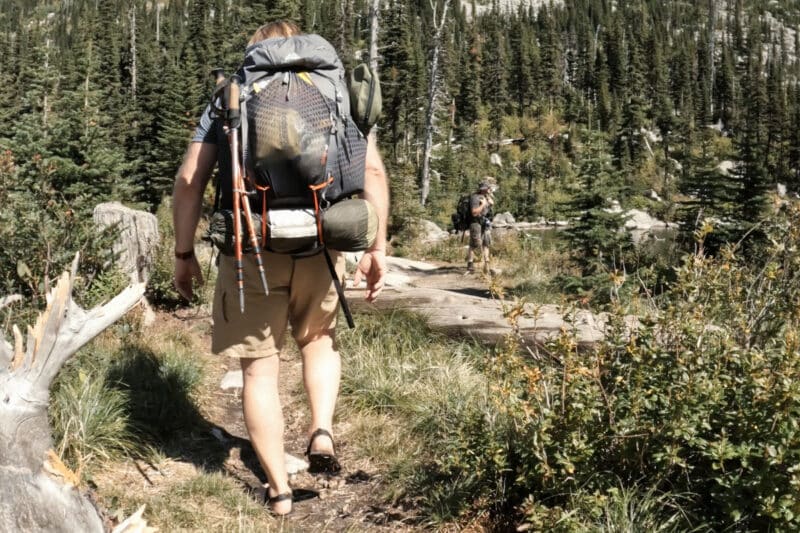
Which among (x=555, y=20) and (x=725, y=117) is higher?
(x=555, y=20)

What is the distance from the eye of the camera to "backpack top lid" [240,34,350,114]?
265cm

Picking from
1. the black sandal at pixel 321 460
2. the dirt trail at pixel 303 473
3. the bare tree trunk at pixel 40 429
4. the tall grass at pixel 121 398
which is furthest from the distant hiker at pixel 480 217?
the bare tree trunk at pixel 40 429

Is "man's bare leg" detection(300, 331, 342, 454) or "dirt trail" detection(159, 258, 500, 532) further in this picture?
"man's bare leg" detection(300, 331, 342, 454)

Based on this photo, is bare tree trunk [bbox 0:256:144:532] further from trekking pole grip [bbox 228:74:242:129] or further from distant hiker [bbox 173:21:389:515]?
trekking pole grip [bbox 228:74:242:129]

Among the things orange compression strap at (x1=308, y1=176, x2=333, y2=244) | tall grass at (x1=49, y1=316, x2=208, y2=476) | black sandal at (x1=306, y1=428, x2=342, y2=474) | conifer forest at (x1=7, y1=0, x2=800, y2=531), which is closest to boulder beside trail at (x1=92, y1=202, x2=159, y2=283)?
conifer forest at (x1=7, y1=0, x2=800, y2=531)

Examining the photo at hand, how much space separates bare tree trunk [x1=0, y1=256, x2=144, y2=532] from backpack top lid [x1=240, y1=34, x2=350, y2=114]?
39.3 inches

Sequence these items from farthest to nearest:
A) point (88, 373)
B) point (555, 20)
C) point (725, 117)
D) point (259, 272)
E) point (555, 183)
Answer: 1. point (555, 20)
2. point (725, 117)
3. point (555, 183)
4. point (88, 373)
5. point (259, 272)

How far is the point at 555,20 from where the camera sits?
104 meters

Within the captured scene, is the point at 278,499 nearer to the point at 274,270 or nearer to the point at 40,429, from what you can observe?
the point at 274,270

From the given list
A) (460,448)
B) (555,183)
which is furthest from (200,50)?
(460,448)

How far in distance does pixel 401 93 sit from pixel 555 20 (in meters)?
63.8

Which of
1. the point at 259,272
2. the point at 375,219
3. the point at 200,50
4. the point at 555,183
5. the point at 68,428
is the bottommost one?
the point at 555,183

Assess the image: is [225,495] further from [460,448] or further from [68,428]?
[460,448]

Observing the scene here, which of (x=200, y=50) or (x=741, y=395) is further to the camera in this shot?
(x=200, y=50)
